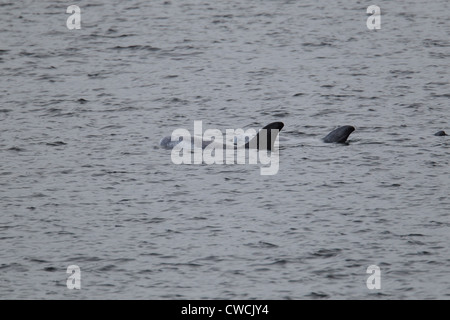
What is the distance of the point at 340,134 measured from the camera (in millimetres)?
24531

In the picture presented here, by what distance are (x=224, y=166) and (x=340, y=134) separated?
12.2ft

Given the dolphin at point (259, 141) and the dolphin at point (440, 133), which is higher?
the dolphin at point (259, 141)

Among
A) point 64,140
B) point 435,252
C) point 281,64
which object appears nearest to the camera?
point 435,252

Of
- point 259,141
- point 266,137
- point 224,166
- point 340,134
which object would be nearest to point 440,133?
point 340,134

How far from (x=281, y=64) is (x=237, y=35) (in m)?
5.73

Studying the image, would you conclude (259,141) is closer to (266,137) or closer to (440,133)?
(266,137)

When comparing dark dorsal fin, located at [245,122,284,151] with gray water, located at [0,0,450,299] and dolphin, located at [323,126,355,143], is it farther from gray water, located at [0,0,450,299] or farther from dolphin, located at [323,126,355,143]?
dolphin, located at [323,126,355,143]

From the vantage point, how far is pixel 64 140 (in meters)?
25.1

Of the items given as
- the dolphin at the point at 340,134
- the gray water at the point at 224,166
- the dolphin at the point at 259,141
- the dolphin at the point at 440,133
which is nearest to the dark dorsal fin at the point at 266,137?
the dolphin at the point at 259,141

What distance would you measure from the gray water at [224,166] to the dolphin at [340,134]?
0.87ft

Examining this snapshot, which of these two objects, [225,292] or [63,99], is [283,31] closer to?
[63,99]

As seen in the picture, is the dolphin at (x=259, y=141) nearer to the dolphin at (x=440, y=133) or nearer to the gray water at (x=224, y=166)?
the gray water at (x=224, y=166)

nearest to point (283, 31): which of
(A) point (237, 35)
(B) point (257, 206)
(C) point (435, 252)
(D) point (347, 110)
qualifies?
(A) point (237, 35)

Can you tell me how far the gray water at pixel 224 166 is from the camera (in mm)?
16188
